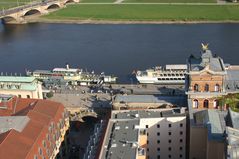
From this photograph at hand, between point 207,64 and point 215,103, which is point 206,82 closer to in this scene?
point 207,64

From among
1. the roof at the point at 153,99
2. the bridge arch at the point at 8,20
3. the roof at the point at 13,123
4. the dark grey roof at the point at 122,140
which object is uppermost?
the bridge arch at the point at 8,20

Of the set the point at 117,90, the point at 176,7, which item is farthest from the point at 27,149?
the point at 176,7

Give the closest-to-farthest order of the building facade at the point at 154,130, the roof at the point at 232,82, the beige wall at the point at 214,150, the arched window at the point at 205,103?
the beige wall at the point at 214,150 → the building facade at the point at 154,130 → the arched window at the point at 205,103 → the roof at the point at 232,82

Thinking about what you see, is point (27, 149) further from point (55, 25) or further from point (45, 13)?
point (45, 13)

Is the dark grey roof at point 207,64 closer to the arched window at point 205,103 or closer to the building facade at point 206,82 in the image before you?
the building facade at point 206,82

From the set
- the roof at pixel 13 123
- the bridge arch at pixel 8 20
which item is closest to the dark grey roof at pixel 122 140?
the roof at pixel 13 123

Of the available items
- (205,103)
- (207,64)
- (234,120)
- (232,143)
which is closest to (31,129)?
(234,120)

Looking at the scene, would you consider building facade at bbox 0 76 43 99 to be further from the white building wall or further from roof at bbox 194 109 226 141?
roof at bbox 194 109 226 141
